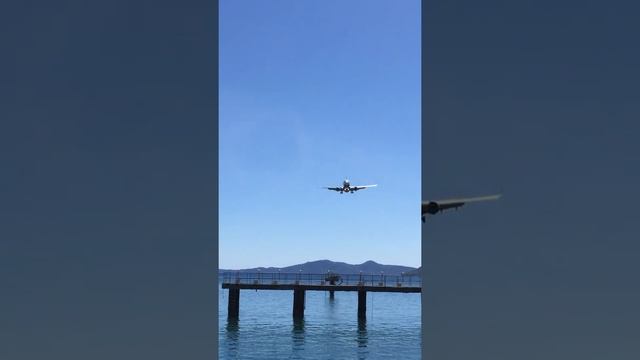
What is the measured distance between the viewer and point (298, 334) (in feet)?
65.8

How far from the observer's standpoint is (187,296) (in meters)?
3.11

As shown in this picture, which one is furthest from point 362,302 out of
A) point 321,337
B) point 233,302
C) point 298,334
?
point 233,302

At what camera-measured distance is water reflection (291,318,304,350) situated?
17480mm

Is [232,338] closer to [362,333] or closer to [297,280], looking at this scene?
[362,333]

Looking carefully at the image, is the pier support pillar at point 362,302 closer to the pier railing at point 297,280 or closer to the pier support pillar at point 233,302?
the pier railing at point 297,280

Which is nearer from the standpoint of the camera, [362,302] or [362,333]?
[362,333]
